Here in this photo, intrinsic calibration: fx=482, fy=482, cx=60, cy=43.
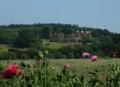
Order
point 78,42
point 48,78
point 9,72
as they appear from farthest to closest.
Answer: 1. point 78,42
2. point 48,78
3. point 9,72

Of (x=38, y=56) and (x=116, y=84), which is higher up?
(x=38, y=56)

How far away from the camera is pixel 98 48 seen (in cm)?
1160

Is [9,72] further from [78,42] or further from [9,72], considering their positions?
[78,42]

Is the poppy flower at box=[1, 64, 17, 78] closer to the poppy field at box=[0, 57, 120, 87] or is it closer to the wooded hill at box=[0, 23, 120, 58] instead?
the poppy field at box=[0, 57, 120, 87]

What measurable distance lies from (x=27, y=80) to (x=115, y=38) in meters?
9.36

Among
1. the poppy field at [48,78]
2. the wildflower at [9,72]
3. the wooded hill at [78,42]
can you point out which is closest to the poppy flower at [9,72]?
A: the wildflower at [9,72]

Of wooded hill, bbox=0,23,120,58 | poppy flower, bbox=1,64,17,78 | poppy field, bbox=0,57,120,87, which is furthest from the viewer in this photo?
wooded hill, bbox=0,23,120,58

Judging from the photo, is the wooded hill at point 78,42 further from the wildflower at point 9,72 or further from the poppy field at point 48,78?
the wildflower at point 9,72

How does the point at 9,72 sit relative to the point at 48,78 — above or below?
above

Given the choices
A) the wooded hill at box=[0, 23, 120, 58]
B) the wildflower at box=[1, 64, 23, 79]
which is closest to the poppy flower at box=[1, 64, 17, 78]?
the wildflower at box=[1, 64, 23, 79]

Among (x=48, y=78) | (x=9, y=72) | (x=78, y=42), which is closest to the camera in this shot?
(x=9, y=72)

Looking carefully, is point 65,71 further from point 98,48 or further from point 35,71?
point 98,48

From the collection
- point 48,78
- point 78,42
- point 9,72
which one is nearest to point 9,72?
point 9,72

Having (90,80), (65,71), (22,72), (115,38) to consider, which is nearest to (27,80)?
(22,72)
